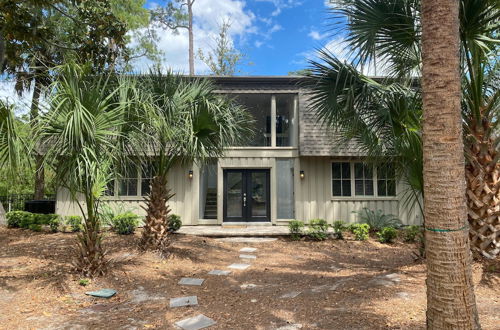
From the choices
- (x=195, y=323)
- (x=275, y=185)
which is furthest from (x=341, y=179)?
(x=195, y=323)

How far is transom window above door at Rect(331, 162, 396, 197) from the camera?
12.3 m

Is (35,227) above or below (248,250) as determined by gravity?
above

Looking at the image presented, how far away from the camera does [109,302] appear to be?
457cm

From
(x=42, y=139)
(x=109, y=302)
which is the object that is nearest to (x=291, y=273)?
(x=109, y=302)

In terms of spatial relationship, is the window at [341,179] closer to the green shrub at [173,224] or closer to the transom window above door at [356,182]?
the transom window above door at [356,182]

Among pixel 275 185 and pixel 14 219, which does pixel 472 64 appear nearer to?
pixel 275 185

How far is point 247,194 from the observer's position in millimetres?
12531

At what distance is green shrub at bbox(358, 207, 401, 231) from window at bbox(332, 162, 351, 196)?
98 cm

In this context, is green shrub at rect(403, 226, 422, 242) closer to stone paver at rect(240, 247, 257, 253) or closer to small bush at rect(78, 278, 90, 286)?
stone paver at rect(240, 247, 257, 253)

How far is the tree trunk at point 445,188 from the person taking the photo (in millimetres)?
2414

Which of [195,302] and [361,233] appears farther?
[361,233]

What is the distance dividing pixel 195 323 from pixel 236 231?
22.7ft

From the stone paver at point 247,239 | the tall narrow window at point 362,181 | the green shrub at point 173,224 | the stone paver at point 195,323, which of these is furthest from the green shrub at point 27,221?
the tall narrow window at point 362,181

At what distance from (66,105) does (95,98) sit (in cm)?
40
